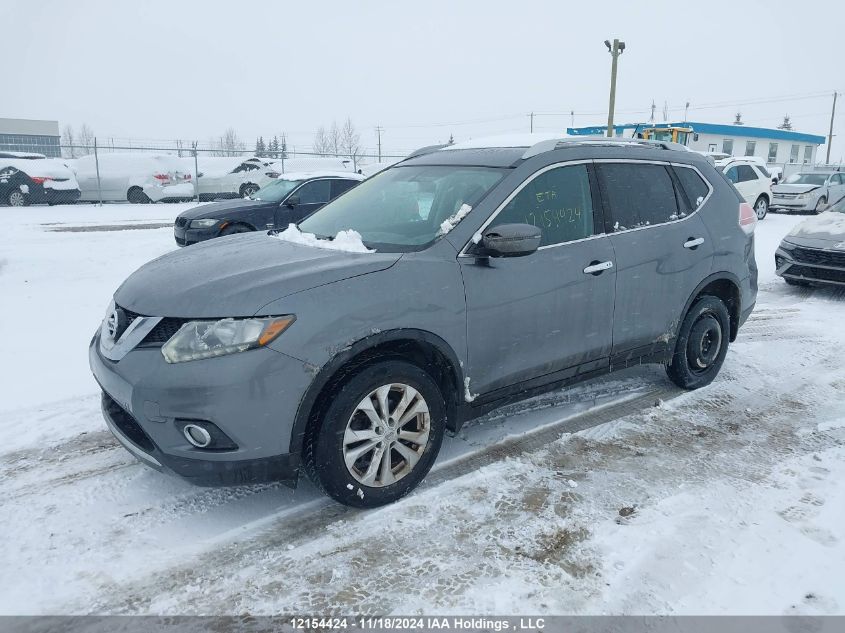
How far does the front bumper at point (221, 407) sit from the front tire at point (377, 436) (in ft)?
0.56

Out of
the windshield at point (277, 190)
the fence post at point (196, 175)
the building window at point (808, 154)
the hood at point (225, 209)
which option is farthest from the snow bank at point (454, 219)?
the building window at point (808, 154)

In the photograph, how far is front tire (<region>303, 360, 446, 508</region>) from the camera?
294 centimetres

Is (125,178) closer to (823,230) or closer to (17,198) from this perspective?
(17,198)

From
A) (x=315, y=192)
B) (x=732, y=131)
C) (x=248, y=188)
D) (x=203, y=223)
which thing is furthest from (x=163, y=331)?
(x=732, y=131)

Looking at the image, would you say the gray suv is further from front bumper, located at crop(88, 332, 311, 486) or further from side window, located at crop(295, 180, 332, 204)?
side window, located at crop(295, 180, 332, 204)

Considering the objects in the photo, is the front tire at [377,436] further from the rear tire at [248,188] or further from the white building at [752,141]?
the white building at [752,141]

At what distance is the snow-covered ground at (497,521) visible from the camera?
8.51 feet

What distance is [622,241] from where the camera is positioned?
13.3 ft

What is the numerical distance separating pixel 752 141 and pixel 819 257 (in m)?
48.6

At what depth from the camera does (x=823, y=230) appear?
27.5 feet

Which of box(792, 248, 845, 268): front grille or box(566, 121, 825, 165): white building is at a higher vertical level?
box(566, 121, 825, 165): white building

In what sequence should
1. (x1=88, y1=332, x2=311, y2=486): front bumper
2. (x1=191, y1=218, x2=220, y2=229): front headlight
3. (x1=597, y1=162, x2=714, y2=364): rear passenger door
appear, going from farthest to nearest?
(x1=191, y1=218, x2=220, y2=229): front headlight, (x1=597, y1=162, x2=714, y2=364): rear passenger door, (x1=88, y1=332, x2=311, y2=486): front bumper

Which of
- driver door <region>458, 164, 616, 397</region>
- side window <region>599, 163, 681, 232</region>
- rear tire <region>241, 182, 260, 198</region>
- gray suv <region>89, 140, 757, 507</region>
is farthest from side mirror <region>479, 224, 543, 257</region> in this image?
rear tire <region>241, 182, 260, 198</region>

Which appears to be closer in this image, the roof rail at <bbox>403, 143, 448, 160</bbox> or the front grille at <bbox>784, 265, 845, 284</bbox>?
the roof rail at <bbox>403, 143, 448, 160</bbox>
